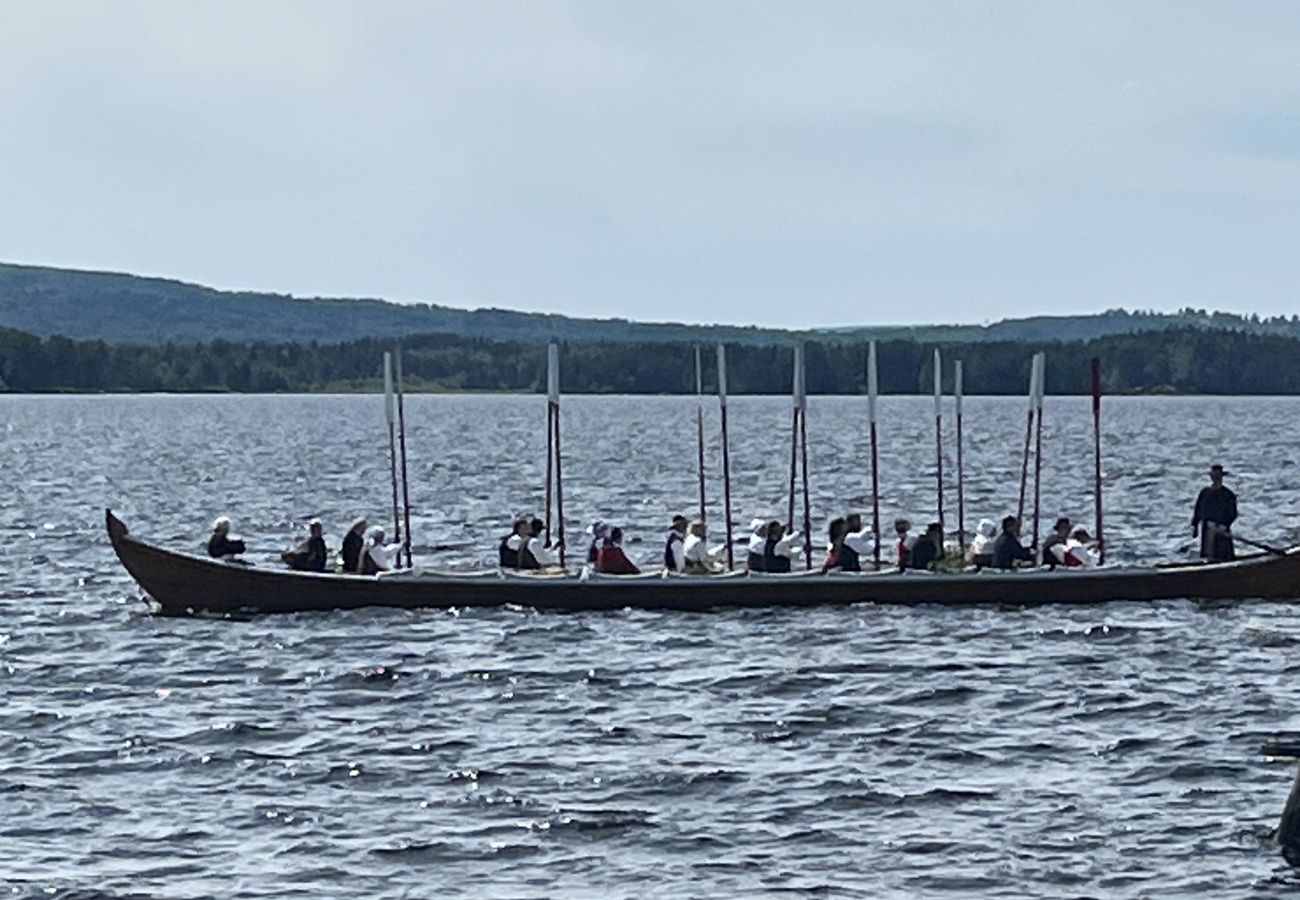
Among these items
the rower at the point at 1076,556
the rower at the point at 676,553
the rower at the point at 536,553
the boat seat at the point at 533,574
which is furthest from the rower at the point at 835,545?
the rower at the point at 536,553

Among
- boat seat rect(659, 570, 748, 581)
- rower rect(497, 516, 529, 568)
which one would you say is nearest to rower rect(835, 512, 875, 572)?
boat seat rect(659, 570, 748, 581)

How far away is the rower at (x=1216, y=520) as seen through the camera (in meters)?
42.5

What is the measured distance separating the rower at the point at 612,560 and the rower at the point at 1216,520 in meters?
9.58

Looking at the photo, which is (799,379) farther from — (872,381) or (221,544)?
(221,544)

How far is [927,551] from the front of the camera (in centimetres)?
4200

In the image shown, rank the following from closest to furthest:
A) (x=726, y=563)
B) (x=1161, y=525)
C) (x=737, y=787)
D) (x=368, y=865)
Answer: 1. (x=368, y=865)
2. (x=737, y=787)
3. (x=726, y=563)
4. (x=1161, y=525)

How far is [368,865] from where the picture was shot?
74.9 ft

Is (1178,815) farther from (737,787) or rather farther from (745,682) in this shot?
(745,682)

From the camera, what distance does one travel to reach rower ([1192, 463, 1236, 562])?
4247cm

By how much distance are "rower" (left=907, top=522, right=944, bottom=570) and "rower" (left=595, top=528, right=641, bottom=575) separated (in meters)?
4.60

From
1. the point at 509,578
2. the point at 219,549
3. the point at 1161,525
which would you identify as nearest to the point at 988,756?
the point at 509,578

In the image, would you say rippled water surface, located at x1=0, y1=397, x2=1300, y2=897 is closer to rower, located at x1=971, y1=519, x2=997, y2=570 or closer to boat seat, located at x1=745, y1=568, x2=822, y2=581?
boat seat, located at x1=745, y1=568, x2=822, y2=581

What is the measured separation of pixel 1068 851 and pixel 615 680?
11738 mm

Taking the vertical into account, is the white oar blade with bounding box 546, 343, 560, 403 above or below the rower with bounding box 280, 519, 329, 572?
above
